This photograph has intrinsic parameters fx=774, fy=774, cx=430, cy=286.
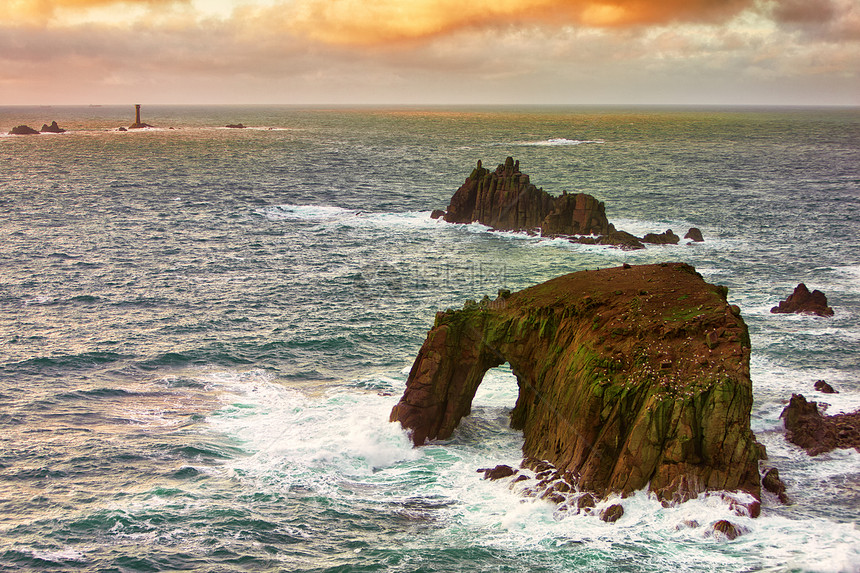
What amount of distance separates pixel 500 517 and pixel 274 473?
35.8 feet

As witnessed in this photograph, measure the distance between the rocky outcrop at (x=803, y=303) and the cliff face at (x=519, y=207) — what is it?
28441 millimetres

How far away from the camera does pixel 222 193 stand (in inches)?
5017

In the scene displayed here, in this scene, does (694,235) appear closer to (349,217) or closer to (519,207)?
(519,207)

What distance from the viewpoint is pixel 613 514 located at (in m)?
29.6

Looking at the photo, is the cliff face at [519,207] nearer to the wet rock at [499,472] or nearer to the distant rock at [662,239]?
the distant rock at [662,239]

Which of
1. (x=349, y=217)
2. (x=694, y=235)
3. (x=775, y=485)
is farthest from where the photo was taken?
(x=349, y=217)

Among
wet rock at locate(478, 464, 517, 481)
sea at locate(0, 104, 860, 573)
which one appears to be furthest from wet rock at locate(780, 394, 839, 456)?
wet rock at locate(478, 464, 517, 481)

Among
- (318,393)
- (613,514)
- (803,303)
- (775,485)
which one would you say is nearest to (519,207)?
(803,303)

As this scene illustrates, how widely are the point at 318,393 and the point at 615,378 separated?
1918 centimetres

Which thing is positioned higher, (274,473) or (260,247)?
(260,247)

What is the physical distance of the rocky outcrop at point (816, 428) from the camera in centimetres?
3528

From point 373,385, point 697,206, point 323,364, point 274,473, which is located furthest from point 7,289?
point 697,206

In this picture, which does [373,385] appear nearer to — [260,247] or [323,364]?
[323,364]

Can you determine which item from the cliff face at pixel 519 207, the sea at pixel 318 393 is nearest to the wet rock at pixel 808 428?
the sea at pixel 318 393
